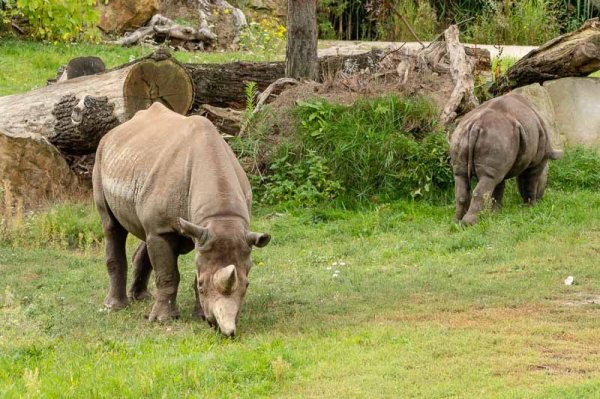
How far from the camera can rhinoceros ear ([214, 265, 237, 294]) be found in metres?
8.49

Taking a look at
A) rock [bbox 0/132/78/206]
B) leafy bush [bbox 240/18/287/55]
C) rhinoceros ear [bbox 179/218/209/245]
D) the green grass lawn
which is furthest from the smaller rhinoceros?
leafy bush [bbox 240/18/287/55]

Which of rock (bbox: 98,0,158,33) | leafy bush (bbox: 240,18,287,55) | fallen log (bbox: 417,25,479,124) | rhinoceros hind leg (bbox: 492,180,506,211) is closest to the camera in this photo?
rhinoceros hind leg (bbox: 492,180,506,211)

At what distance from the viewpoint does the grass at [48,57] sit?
20859 millimetres

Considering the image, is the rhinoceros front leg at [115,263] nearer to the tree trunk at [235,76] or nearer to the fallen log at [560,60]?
the tree trunk at [235,76]

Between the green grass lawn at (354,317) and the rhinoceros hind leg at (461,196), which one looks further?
the rhinoceros hind leg at (461,196)

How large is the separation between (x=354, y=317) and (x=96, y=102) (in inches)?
280

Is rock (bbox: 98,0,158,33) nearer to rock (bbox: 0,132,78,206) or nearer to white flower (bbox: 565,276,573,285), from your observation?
rock (bbox: 0,132,78,206)

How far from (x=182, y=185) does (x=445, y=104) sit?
292 inches

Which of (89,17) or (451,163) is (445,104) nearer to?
(451,163)

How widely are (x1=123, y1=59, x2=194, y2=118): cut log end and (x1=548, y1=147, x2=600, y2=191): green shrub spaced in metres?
5.29

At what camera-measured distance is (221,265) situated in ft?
28.8

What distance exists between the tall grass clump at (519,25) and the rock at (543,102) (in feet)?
28.2

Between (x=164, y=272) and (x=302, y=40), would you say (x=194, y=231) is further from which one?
(x=302, y=40)

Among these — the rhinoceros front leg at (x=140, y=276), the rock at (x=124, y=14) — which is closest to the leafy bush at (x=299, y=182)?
the rhinoceros front leg at (x=140, y=276)
